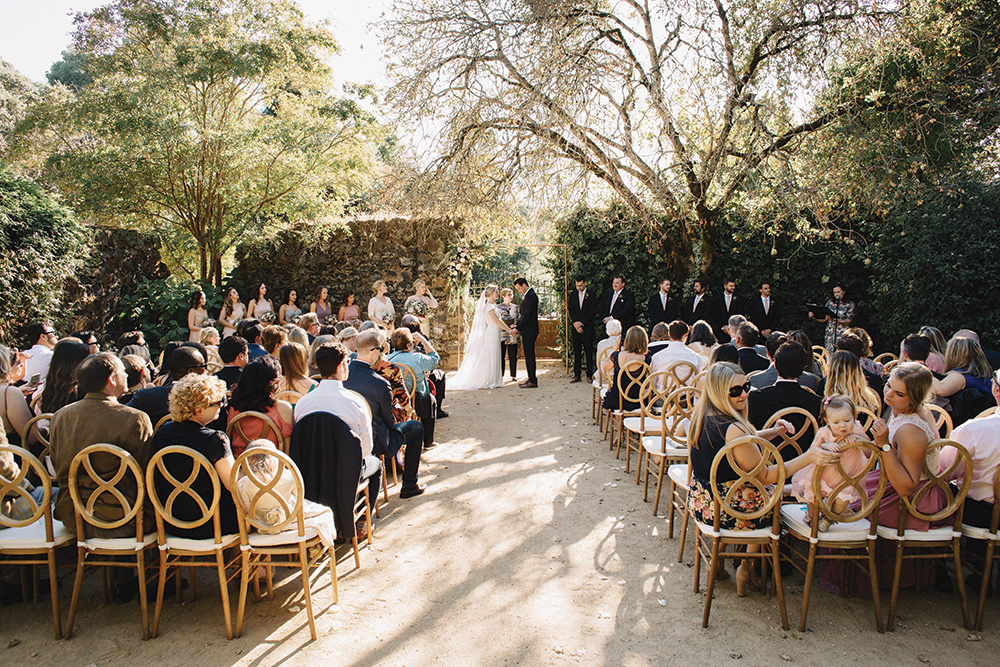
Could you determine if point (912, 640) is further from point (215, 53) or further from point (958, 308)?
point (215, 53)

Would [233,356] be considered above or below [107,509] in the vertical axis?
above

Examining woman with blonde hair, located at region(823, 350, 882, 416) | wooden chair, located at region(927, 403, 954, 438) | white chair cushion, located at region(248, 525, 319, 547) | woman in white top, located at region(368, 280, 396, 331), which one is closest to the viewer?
white chair cushion, located at region(248, 525, 319, 547)

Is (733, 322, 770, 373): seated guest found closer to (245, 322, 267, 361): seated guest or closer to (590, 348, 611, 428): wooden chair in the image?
(590, 348, 611, 428): wooden chair

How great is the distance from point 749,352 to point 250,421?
3911mm

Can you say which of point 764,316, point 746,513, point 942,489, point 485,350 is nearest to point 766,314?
point 764,316

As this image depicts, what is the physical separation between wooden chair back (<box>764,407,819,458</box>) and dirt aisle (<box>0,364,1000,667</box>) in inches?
31.1

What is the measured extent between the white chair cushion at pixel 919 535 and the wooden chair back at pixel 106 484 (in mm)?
3639

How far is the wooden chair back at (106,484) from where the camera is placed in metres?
2.85

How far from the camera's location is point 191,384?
294 cm

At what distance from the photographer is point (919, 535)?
3.05 metres

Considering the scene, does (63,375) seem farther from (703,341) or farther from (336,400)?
(703,341)

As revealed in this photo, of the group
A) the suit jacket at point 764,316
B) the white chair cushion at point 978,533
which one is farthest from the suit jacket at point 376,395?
the suit jacket at point 764,316

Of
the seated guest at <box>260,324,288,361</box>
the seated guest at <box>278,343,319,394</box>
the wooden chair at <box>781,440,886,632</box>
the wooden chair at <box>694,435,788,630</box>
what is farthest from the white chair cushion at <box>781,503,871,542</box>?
the seated guest at <box>260,324,288,361</box>

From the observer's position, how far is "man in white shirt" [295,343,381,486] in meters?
3.59
